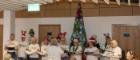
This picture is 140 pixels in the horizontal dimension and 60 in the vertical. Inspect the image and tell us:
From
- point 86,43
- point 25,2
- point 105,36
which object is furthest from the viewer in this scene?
point 105,36

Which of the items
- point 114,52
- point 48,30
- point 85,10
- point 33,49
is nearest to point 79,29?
point 85,10

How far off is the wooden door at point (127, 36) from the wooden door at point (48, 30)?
2.17 metres

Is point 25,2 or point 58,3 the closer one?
point 25,2

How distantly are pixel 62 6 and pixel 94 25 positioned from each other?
4.84ft

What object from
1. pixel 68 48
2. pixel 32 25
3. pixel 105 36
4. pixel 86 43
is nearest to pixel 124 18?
pixel 105 36

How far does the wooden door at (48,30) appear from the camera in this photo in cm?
1208

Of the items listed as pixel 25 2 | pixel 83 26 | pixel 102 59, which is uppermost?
pixel 25 2

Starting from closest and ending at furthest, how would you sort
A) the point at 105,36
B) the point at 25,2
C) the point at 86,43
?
the point at 25,2 < the point at 86,43 < the point at 105,36

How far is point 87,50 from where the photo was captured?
390 inches

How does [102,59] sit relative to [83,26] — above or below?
below

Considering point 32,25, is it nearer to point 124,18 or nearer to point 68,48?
point 68,48

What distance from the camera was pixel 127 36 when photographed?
1164 centimetres

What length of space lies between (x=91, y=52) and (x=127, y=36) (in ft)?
7.75

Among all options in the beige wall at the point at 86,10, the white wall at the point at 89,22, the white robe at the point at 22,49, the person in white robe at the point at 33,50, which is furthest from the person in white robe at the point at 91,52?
the beige wall at the point at 86,10
